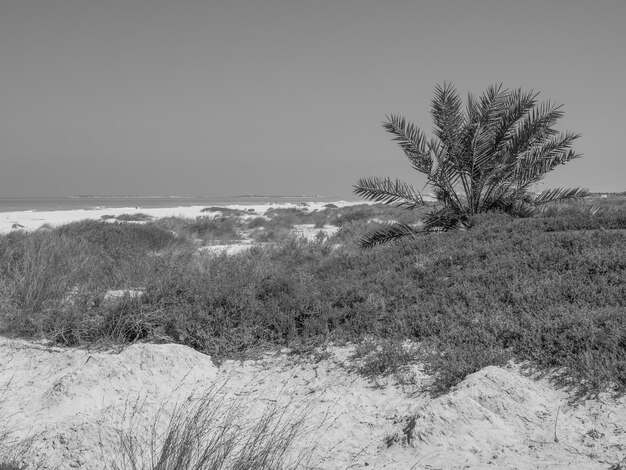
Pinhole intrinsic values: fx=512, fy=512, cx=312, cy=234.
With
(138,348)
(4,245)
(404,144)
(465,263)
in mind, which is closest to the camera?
(138,348)

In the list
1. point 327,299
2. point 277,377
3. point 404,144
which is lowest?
point 277,377

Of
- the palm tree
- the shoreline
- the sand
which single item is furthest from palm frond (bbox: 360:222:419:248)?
the shoreline

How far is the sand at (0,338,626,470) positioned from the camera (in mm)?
3494

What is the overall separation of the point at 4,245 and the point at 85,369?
613 cm

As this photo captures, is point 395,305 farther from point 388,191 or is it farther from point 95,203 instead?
point 95,203

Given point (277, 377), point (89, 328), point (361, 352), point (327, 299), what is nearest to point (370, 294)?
point (327, 299)

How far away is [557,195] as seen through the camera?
41.2 ft

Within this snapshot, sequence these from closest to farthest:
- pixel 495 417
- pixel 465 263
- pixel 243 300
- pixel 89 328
A: 1. pixel 495 417
2. pixel 89 328
3. pixel 243 300
4. pixel 465 263

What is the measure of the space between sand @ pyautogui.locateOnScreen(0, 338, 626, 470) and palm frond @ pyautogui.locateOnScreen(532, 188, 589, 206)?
351 inches

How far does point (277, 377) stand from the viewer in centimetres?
518

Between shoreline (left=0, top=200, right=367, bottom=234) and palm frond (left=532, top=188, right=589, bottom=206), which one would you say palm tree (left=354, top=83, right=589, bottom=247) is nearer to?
palm frond (left=532, top=188, right=589, bottom=206)

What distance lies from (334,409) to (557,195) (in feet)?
33.8

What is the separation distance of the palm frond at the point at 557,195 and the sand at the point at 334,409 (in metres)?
8.90

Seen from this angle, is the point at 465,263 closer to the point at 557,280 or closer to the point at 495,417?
the point at 557,280
